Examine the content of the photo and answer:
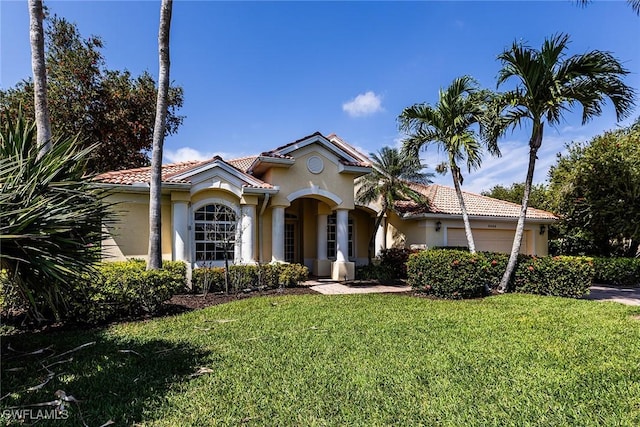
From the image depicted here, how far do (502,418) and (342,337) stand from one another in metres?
3.85

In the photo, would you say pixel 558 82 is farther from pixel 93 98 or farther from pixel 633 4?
pixel 93 98

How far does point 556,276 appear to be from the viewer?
13.5m

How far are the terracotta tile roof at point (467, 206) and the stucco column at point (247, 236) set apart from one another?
954cm

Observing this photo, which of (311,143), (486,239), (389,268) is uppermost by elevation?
(311,143)

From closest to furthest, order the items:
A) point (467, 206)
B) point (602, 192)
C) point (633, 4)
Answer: point (633, 4) < point (602, 192) < point (467, 206)

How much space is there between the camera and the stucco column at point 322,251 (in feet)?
60.6

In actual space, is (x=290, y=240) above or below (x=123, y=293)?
above

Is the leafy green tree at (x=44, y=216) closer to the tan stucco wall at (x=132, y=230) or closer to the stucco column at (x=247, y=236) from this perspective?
the tan stucco wall at (x=132, y=230)

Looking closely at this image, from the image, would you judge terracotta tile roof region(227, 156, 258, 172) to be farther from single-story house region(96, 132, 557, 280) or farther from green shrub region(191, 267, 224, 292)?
green shrub region(191, 267, 224, 292)

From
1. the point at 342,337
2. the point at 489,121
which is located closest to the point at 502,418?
the point at 342,337

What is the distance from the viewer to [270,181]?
53.3 feet

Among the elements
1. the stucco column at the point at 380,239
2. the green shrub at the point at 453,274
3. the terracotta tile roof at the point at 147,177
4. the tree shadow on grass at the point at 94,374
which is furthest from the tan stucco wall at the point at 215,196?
the stucco column at the point at 380,239

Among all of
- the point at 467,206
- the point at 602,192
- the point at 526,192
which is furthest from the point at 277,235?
the point at 602,192

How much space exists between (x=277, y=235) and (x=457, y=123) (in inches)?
380
